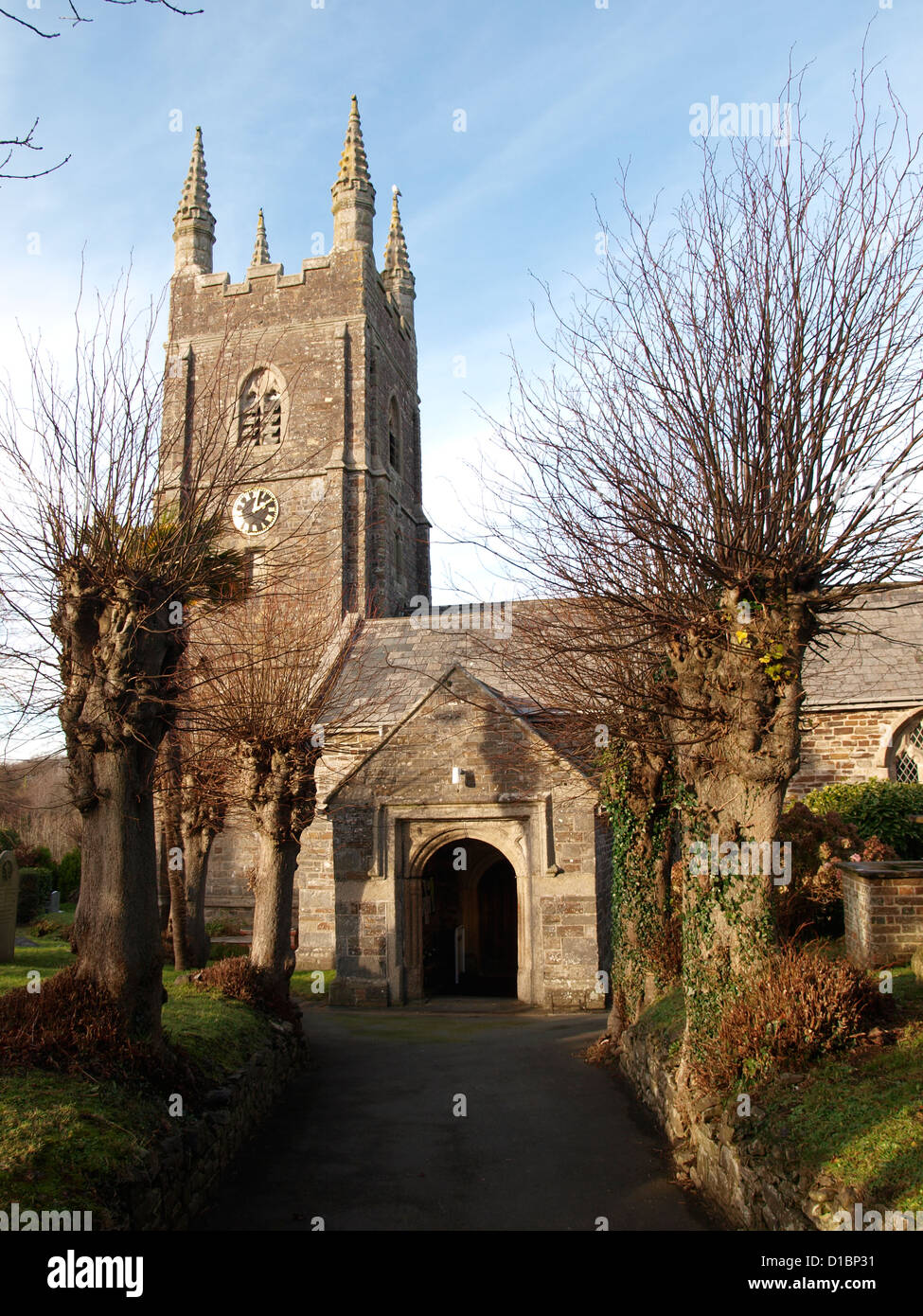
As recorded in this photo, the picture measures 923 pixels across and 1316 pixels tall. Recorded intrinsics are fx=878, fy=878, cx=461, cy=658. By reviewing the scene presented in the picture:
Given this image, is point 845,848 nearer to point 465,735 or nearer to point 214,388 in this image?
point 465,735

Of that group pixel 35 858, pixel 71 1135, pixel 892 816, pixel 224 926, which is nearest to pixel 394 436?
pixel 224 926

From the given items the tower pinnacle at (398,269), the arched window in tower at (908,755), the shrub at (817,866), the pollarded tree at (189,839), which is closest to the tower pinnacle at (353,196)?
the tower pinnacle at (398,269)

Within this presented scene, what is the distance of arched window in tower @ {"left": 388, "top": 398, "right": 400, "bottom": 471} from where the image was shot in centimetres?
3400

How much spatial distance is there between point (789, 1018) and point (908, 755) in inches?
609

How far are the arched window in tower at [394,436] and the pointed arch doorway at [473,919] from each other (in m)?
18.3

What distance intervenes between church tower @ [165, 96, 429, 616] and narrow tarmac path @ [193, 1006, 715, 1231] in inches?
743

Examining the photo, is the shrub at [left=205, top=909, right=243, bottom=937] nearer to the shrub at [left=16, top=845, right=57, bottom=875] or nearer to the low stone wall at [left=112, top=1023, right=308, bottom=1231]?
the shrub at [left=16, top=845, right=57, bottom=875]

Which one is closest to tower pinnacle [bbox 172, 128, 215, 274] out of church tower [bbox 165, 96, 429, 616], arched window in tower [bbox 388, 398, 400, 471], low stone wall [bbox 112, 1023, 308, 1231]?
church tower [bbox 165, 96, 429, 616]

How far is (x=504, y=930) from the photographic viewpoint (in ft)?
68.7

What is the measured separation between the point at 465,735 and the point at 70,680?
9444 millimetres

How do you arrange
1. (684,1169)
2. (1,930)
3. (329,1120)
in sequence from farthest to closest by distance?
(1,930) → (329,1120) → (684,1169)

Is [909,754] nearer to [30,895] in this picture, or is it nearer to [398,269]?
[30,895]
